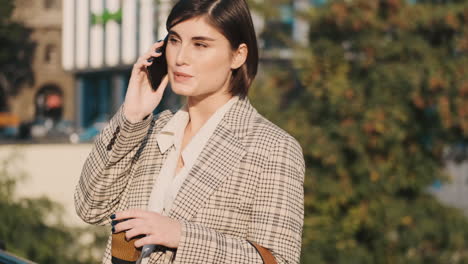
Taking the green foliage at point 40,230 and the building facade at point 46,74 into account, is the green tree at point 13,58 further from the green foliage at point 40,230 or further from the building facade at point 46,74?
the green foliage at point 40,230

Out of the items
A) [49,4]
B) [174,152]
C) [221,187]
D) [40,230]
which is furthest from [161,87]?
[40,230]

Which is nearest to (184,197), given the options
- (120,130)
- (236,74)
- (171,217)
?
(171,217)

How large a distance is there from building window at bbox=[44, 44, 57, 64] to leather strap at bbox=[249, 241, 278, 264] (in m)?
4.20

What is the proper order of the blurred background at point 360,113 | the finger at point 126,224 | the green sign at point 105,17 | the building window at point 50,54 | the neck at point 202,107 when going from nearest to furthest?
the finger at point 126,224
the neck at point 202,107
the building window at point 50,54
the green sign at point 105,17
the blurred background at point 360,113

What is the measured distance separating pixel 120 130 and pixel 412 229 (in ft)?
22.8

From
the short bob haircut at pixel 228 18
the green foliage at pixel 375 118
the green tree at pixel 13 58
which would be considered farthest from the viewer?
the green foliage at pixel 375 118

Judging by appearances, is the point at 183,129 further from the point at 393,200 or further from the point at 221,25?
the point at 393,200

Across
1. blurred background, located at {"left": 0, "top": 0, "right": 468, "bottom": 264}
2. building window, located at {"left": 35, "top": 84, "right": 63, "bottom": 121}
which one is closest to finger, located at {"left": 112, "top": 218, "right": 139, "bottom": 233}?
building window, located at {"left": 35, "top": 84, "right": 63, "bottom": 121}

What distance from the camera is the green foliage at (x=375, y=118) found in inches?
297

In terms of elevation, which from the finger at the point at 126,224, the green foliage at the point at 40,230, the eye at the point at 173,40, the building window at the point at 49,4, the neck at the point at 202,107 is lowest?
the green foliage at the point at 40,230

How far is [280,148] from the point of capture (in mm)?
1524

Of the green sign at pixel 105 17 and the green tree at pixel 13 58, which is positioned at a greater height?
the green sign at pixel 105 17

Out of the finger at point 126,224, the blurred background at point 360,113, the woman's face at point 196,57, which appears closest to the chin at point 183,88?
the woman's face at point 196,57

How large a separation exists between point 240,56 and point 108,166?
0.38 m
